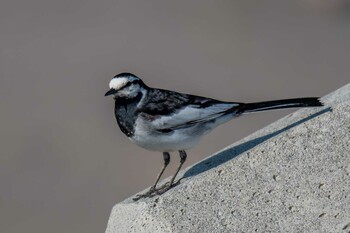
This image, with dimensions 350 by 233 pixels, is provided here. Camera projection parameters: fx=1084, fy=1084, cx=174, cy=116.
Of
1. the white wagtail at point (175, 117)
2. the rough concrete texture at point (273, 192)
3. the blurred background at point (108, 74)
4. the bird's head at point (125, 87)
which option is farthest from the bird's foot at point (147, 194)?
the blurred background at point (108, 74)

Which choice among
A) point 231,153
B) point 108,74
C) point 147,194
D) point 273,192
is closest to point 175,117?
point 231,153

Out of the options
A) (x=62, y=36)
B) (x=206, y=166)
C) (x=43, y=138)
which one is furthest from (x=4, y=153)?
(x=206, y=166)

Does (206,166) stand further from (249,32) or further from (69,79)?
(249,32)

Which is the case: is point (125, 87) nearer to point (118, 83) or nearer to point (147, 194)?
point (118, 83)

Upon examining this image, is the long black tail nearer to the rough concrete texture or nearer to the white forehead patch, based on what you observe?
the rough concrete texture

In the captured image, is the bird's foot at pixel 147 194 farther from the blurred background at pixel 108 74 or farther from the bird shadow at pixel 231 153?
the blurred background at pixel 108 74

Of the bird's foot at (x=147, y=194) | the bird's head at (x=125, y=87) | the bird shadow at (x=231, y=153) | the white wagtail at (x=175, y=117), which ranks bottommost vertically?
the bird's foot at (x=147, y=194)
